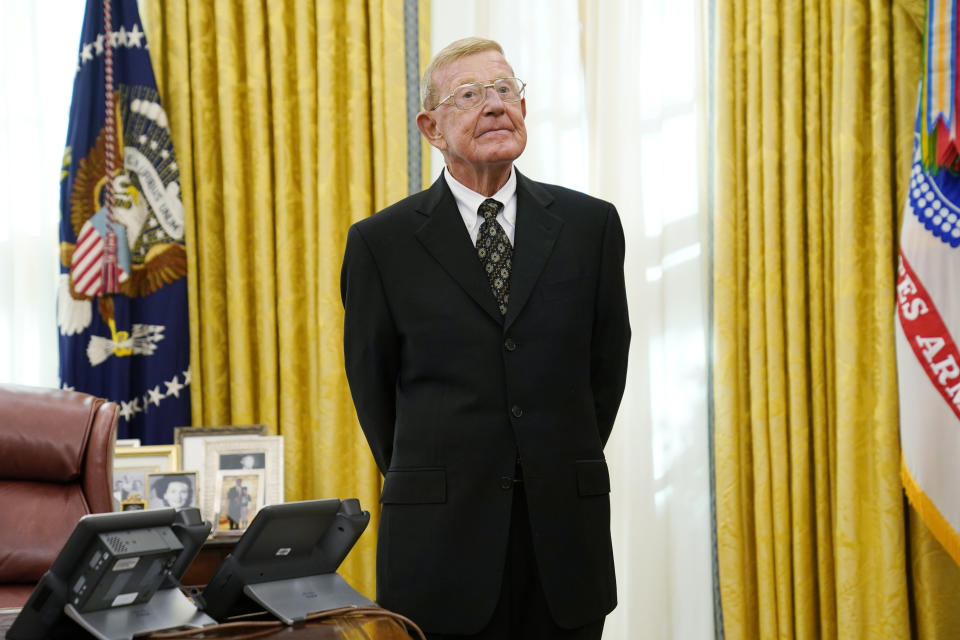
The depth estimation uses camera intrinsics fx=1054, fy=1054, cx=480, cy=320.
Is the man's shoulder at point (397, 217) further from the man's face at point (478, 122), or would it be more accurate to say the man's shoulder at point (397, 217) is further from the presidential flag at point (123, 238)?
the presidential flag at point (123, 238)

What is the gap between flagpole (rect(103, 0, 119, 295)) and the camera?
11.2 feet

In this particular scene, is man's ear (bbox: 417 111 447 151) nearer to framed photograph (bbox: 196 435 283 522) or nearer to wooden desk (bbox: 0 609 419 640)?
wooden desk (bbox: 0 609 419 640)

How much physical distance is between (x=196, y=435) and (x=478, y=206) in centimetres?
180

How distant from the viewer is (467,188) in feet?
6.33

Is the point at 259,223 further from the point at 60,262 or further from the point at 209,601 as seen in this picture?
the point at 209,601

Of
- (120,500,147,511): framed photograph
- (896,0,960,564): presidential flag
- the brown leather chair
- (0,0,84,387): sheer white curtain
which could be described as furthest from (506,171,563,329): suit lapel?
(0,0,84,387): sheer white curtain

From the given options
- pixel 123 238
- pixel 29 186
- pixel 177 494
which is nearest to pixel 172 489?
pixel 177 494

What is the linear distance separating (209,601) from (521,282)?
75cm

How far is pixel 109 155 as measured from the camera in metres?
3.47

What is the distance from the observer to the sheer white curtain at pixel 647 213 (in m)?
3.45

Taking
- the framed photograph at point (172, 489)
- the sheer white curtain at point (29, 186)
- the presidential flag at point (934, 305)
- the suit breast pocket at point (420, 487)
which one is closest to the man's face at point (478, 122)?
the suit breast pocket at point (420, 487)

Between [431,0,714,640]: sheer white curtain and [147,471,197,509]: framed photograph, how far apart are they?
53.3 inches

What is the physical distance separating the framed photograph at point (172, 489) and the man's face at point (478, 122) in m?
1.63

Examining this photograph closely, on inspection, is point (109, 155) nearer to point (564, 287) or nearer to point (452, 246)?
point (452, 246)
